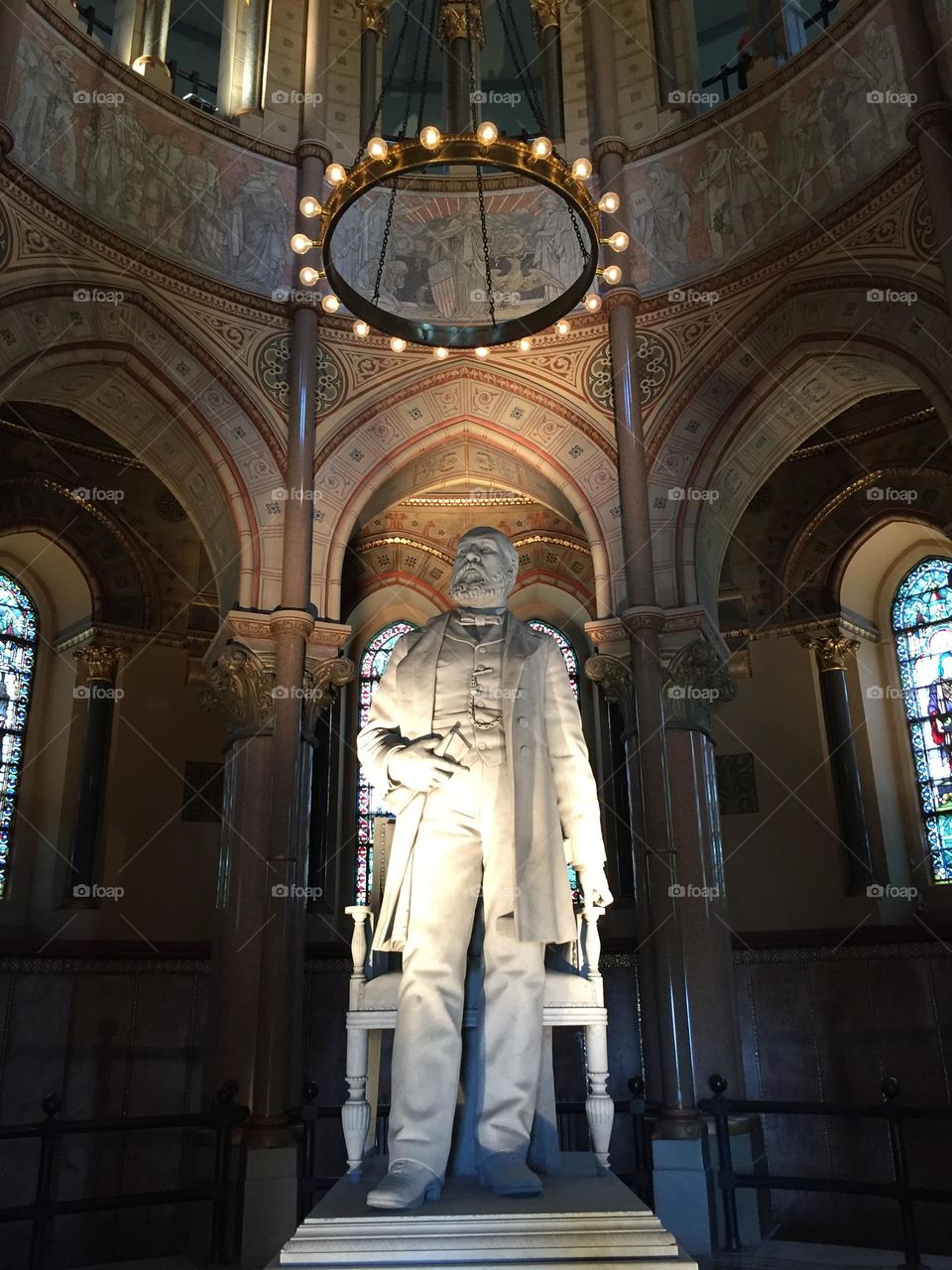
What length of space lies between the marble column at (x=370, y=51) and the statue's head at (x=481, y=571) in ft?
30.0

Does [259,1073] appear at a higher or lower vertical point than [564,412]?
lower

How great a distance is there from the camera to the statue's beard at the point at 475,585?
4.79 metres

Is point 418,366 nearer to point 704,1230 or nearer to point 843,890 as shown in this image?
point 843,890

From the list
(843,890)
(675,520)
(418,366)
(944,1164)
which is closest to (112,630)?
(418,366)

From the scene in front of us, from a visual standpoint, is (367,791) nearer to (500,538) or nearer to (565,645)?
(565,645)

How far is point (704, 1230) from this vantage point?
822 cm

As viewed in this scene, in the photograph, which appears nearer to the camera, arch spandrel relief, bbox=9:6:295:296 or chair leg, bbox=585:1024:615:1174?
chair leg, bbox=585:1024:615:1174

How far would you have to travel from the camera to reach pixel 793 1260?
7.50 meters

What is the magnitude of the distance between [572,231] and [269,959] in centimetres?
777

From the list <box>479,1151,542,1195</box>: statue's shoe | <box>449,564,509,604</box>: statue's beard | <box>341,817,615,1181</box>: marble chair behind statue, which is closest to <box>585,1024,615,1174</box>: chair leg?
<box>341,817,615,1181</box>: marble chair behind statue

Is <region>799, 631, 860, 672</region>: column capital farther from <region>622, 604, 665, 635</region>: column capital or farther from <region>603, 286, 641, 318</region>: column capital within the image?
<region>603, 286, 641, 318</region>: column capital

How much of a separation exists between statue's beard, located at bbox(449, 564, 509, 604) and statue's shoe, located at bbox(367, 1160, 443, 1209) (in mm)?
2180

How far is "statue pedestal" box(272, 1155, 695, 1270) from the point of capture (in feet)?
10.7

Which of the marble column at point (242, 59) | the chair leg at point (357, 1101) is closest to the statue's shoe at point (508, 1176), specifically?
the chair leg at point (357, 1101)
